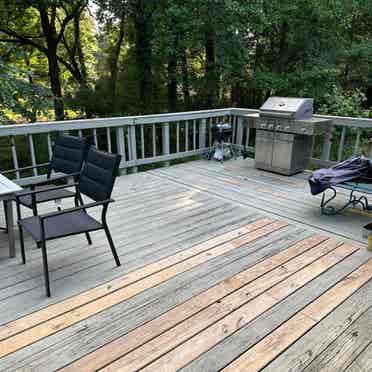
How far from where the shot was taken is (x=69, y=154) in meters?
3.20

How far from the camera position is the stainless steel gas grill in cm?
456

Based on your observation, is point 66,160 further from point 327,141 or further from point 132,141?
point 327,141

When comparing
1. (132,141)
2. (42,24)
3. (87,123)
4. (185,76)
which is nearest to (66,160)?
(87,123)

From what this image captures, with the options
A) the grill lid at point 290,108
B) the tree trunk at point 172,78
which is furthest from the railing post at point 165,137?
the tree trunk at point 172,78

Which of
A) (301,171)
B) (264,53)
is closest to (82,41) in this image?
(264,53)

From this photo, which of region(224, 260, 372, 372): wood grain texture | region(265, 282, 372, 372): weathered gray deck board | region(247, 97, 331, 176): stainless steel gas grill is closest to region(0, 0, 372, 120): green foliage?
region(247, 97, 331, 176): stainless steel gas grill

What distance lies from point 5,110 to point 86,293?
4.11 metres

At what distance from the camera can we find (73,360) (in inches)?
67.9

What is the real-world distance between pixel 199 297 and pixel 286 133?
3.18 m

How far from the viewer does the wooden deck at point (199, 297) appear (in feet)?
5.79

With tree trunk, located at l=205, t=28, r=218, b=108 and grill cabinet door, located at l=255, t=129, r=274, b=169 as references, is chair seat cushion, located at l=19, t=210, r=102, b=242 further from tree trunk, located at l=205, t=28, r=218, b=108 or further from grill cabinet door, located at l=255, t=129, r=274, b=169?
tree trunk, located at l=205, t=28, r=218, b=108

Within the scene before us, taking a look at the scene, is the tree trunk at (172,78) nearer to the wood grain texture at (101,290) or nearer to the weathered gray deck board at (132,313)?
the wood grain texture at (101,290)

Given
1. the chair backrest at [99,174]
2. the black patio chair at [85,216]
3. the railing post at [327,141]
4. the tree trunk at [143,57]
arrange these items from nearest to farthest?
the black patio chair at [85,216]
the chair backrest at [99,174]
the railing post at [327,141]
the tree trunk at [143,57]

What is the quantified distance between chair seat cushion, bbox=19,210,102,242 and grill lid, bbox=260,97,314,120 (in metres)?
3.19
